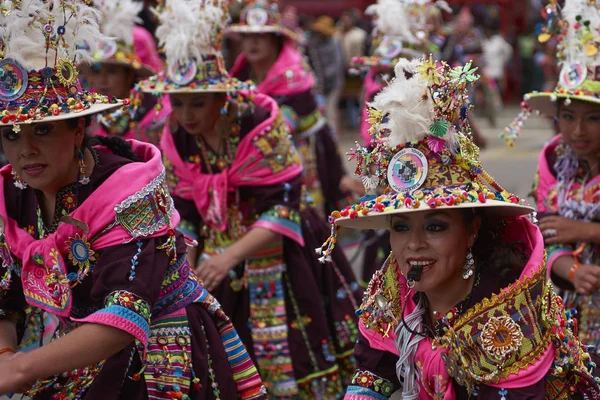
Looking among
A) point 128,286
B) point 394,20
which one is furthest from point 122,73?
point 128,286

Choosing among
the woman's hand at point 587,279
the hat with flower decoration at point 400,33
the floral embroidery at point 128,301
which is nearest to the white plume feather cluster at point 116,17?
the hat with flower decoration at point 400,33

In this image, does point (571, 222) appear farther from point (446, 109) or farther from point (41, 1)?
point (41, 1)

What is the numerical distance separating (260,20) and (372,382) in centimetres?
494

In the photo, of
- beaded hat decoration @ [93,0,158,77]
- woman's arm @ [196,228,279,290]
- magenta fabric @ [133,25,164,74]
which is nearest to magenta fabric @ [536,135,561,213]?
woman's arm @ [196,228,279,290]

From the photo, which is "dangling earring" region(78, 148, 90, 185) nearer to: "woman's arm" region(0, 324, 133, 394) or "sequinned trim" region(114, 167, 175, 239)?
"sequinned trim" region(114, 167, 175, 239)

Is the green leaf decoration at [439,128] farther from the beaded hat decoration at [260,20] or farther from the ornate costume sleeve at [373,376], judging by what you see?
the beaded hat decoration at [260,20]

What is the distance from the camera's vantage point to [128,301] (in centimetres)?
293

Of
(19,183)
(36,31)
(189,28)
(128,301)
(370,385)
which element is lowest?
(370,385)

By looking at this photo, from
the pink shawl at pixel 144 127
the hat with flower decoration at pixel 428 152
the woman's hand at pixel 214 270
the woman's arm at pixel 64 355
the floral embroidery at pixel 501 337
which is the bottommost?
the woman's hand at pixel 214 270

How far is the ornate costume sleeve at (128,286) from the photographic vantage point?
115 inches

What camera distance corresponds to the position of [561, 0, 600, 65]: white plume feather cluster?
4.34 meters

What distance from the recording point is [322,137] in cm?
803

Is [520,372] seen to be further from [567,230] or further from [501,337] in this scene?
[567,230]

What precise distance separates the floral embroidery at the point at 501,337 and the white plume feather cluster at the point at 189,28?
2393mm
